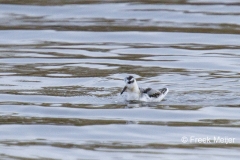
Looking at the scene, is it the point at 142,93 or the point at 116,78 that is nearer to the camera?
the point at 142,93

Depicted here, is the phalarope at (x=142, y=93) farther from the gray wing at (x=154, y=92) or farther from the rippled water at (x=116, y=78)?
the rippled water at (x=116, y=78)

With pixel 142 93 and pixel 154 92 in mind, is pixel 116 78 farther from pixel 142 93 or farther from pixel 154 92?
pixel 154 92

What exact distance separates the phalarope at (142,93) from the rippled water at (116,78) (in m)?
0.17

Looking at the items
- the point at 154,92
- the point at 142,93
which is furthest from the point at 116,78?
the point at 154,92

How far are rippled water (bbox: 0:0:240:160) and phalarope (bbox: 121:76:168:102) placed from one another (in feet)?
0.57

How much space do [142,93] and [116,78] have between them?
2267mm

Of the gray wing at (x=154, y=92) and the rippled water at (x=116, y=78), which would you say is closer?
the rippled water at (x=116, y=78)

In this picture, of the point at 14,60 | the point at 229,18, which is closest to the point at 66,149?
the point at 14,60

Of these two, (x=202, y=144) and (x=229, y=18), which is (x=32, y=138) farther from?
(x=229, y=18)

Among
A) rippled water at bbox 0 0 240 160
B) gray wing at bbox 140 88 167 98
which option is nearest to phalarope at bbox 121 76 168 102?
gray wing at bbox 140 88 167 98

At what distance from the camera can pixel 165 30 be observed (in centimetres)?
2578

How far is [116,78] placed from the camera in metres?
19.5

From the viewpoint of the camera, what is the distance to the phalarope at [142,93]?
1683 cm

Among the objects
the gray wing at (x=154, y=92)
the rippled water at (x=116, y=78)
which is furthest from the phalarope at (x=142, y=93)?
the rippled water at (x=116, y=78)
